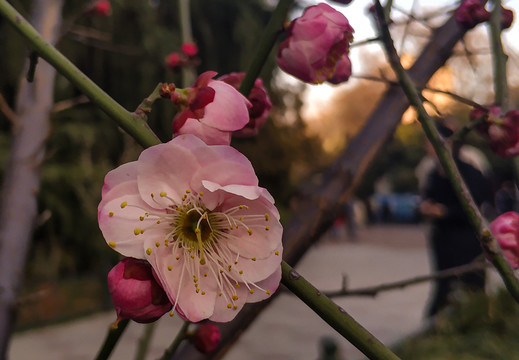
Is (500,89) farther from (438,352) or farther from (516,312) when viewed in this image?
(516,312)

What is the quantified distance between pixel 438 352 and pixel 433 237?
1.24m

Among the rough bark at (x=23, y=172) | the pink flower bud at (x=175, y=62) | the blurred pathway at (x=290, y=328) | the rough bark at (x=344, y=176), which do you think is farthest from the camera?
the blurred pathway at (x=290, y=328)

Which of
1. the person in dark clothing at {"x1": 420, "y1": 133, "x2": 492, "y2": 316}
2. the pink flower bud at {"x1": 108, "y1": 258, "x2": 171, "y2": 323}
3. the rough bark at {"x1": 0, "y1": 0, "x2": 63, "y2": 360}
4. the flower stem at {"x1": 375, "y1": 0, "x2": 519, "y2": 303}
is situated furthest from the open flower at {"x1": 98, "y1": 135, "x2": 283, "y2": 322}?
the person in dark clothing at {"x1": 420, "y1": 133, "x2": 492, "y2": 316}

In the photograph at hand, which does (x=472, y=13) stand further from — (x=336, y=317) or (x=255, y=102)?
(x=336, y=317)

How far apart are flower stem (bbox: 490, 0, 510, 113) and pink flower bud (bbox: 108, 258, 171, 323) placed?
1.44 feet

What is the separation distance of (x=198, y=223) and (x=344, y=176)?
0.41 metres

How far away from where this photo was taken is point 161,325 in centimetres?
465

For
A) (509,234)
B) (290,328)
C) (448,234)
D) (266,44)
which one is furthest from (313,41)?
(290,328)

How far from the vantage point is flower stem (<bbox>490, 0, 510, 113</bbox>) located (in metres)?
0.60

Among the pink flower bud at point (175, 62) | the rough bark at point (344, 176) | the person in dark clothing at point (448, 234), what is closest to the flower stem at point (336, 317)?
the rough bark at point (344, 176)

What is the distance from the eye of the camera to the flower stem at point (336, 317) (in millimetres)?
353

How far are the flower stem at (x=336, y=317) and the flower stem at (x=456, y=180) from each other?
13 cm

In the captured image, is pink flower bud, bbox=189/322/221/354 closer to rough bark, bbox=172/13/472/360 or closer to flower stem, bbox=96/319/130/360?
rough bark, bbox=172/13/472/360

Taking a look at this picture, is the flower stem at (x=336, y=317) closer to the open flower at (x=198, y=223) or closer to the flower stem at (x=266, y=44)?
the open flower at (x=198, y=223)
